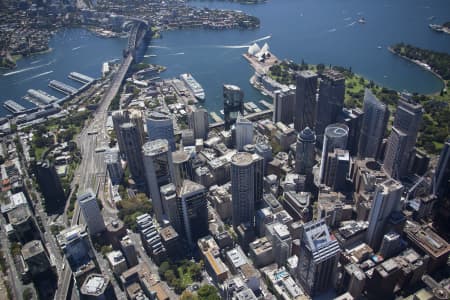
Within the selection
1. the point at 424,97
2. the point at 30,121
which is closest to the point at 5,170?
the point at 30,121

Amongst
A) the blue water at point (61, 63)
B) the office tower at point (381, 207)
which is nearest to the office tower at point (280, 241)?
the office tower at point (381, 207)

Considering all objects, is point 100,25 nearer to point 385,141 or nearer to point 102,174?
point 102,174

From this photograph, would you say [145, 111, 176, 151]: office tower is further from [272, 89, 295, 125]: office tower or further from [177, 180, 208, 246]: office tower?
[272, 89, 295, 125]: office tower

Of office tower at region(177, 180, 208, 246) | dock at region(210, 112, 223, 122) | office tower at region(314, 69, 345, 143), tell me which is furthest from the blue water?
office tower at region(314, 69, 345, 143)

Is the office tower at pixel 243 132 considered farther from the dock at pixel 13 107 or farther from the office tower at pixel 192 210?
the dock at pixel 13 107

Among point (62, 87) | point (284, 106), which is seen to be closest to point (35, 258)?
point (284, 106)

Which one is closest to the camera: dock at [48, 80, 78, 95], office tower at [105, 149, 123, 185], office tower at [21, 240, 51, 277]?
office tower at [21, 240, 51, 277]

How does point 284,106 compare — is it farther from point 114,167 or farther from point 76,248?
point 76,248
